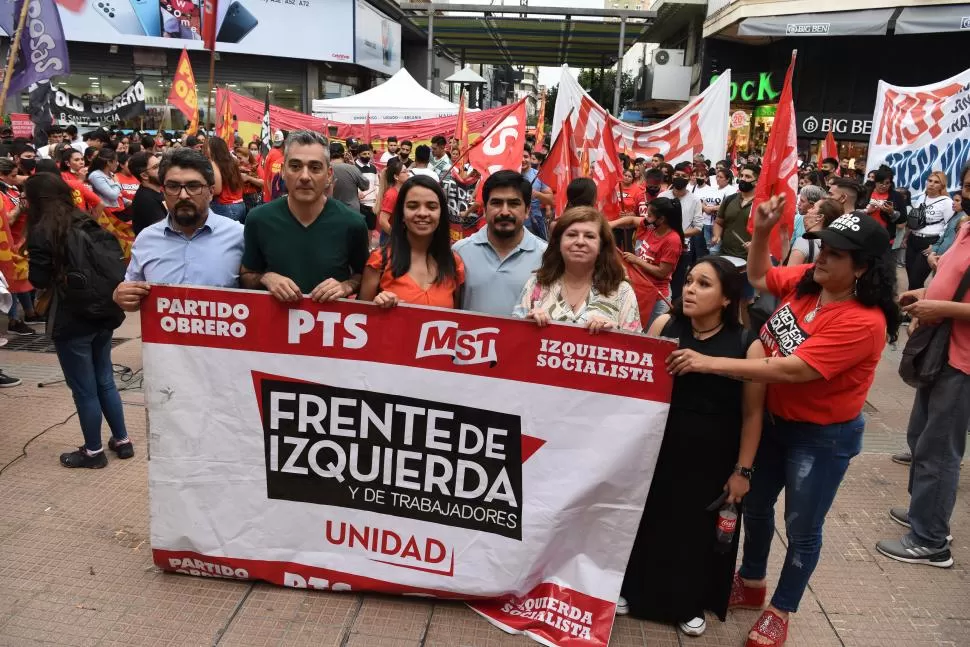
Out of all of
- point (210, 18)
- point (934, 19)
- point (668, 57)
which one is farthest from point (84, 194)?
point (668, 57)

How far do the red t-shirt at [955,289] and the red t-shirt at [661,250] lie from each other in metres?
2.74

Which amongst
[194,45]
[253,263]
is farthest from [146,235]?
[194,45]

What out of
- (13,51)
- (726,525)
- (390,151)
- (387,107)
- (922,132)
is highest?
(387,107)

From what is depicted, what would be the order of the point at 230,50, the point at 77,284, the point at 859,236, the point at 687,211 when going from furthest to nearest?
1. the point at 230,50
2. the point at 687,211
3. the point at 77,284
4. the point at 859,236

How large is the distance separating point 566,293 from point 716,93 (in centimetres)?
892

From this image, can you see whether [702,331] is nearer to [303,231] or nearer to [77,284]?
[303,231]

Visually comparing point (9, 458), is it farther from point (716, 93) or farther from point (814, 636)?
point (716, 93)

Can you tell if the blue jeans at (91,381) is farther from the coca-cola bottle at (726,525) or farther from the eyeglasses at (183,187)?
the coca-cola bottle at (726,525)

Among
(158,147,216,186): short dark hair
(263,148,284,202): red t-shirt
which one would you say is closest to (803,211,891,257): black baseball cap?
(158,147,216,186): short dark hair

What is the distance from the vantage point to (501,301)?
11.4 ft

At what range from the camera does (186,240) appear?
333 centimetres

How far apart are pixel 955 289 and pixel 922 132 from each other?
6068mm

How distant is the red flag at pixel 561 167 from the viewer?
6406 mm

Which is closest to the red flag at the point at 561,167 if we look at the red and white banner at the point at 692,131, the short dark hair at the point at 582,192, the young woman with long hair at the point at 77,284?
the short dark hair at the point at 582,192
